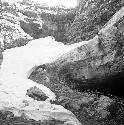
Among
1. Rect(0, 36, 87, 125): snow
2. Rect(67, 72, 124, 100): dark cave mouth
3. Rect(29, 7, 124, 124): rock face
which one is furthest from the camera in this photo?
Rect(0, 36, 87, 125): snow

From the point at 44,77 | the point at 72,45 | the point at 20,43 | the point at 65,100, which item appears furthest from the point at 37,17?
the point at 65,100

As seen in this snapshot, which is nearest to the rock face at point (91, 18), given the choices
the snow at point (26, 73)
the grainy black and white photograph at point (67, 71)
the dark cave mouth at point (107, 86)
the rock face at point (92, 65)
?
the grainy black and white photograph at point (67, 71)

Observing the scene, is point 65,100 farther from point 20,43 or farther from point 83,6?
point 83,6

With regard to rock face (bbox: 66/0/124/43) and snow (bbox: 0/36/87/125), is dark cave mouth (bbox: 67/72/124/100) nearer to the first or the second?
snow (bbox: 0/36/87/125)

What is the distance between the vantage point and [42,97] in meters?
14.3

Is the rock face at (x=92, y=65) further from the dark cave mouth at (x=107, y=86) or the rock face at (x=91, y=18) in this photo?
the rock face at (x=91, y=18)

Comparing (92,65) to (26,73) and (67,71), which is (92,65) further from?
(26,73)

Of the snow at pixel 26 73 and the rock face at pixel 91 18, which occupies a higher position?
the rock face at pixel 91 18

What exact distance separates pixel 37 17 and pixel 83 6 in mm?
4887

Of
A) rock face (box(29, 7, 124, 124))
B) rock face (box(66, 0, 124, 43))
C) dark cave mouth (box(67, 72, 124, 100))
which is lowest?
dark cave mouth (box(67, 72, 124, 100))

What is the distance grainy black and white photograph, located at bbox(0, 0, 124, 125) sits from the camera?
12250 millimetres

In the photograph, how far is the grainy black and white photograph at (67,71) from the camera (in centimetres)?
1225

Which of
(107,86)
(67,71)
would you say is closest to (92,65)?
(107,86)

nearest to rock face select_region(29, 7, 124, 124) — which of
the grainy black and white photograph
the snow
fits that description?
the grainy black and white photograph
